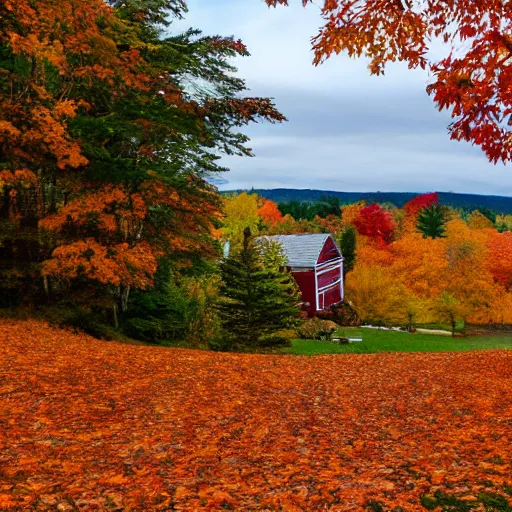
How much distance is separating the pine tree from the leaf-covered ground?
626cm

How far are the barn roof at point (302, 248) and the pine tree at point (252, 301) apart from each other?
802 inches

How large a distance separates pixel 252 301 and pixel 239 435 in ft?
34.0

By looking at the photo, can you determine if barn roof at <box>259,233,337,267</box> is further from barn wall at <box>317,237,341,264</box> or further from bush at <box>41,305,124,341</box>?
bush at <box>41,305,124,341</box>

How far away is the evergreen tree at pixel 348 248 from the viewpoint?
159 feet

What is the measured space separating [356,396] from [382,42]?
563 centimetres

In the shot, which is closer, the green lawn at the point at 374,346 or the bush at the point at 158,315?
the bush at the point at 158,315

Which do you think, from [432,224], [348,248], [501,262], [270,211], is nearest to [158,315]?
[348,248]

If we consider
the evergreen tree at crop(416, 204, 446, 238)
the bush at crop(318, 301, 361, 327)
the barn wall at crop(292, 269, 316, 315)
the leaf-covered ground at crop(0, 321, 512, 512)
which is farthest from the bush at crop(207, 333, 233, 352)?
the evergreen tree at crop(416, 204, 446, 238)

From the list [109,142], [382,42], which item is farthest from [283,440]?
[109,142]

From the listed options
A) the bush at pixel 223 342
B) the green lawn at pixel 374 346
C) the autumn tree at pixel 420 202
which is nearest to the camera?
the bush at pixel 223 342

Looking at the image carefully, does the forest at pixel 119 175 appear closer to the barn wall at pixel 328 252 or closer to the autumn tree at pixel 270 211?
the barn wall at pixel 328 252

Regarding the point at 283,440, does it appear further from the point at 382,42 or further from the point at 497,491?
the point at 382,42

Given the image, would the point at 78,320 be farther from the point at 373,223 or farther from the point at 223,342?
the point at 373,223

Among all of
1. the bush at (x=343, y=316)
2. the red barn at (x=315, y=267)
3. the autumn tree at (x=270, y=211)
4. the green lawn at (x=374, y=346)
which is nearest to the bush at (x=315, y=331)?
the green lawn at (x=374, y=346)
